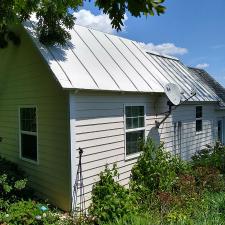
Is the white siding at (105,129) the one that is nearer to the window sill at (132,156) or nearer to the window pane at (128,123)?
the window sill at (132,156)

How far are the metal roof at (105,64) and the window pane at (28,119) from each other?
1.74 m

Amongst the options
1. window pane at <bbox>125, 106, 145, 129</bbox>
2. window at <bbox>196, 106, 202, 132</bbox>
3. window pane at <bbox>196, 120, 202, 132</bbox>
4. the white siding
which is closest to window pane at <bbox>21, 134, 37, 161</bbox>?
the white siding

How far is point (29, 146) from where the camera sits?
915 cm

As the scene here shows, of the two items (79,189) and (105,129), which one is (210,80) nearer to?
(105,129)

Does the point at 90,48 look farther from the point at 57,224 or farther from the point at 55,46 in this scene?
the point at 57,224

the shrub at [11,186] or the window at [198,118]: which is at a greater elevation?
the window at [198,118]

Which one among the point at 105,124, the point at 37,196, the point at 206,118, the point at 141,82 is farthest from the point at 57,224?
the point at 206,118

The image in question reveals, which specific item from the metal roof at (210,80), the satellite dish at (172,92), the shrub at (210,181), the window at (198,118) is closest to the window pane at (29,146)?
the satellite dish at (172,92)

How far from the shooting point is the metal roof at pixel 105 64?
786cm

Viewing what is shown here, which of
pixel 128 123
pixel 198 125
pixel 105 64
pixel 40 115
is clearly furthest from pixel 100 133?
pixel 198 125

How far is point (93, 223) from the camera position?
6984 mm

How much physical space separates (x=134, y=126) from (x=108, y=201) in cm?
288

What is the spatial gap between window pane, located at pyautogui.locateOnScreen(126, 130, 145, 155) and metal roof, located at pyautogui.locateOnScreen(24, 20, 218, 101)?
4.39ft

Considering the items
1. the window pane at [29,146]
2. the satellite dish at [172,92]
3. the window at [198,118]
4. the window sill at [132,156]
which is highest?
the satellite dish at [172,92]
